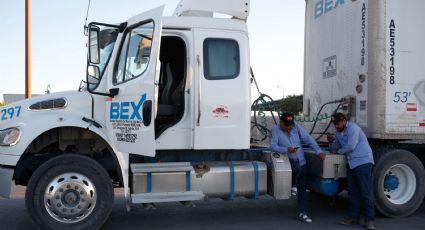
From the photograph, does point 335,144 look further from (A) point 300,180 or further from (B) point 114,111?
(B) point 114,111

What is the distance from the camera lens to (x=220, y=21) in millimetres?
6762

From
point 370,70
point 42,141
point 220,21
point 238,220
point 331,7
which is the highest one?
Result: point 331,7

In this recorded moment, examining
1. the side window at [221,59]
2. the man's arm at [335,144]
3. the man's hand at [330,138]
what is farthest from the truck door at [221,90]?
the man's hand at [330,138]

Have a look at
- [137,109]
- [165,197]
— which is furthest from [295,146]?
[137,109]

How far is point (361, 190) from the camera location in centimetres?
690

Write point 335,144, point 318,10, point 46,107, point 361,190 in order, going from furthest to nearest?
point 318,10 < point 335,144 < point 361,190 < point 46,107

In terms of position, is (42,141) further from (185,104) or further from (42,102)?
(185,104)

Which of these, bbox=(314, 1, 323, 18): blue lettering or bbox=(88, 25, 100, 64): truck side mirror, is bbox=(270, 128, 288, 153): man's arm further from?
bbox=(88, 25, 100, 64): truck side mirror

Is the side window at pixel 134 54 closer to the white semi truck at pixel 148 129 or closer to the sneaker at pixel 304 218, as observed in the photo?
the white semi truck at pixel 148 129

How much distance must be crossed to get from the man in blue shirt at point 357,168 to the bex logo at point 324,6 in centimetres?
217

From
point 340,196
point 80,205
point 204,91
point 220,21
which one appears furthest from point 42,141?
point 340,196

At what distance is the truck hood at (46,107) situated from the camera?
617 cm

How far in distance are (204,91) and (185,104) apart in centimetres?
31

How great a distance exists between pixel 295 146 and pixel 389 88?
161 centimetres
